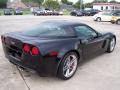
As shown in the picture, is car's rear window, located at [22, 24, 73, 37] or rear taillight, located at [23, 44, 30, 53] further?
car's rear window, located at [22, 24, 73, 37]

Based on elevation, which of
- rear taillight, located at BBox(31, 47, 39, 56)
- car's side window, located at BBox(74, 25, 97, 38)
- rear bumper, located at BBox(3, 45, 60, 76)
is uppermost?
car's side window, located at BBox(74, 25, 97, 38)

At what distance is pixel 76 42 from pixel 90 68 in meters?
1.02

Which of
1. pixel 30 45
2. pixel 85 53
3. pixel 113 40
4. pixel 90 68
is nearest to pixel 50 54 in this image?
pixel 30 45

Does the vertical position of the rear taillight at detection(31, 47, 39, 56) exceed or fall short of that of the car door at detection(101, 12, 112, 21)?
it falls short

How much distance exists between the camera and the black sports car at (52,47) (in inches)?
156

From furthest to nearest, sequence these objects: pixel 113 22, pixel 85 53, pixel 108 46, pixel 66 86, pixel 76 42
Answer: pixel 113 22
pixel 108 46
pixel 85 53
pixel 76 42
pixel 66 86

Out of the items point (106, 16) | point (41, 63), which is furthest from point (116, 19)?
point (41, 63)

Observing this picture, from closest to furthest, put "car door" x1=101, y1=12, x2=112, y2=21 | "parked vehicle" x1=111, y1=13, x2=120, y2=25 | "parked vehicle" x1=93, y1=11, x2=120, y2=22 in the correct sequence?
1. "parked vehicle" x1=111, y1=13, x2=120, y2=25
2. "parked vehicle" x1=93, y1=11, x2=120, y2=22
3. "car door" x1=101, y1=12, x2=112, y2=21

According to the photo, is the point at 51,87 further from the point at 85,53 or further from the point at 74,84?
the point at 85,53

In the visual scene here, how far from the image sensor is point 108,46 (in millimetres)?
6523

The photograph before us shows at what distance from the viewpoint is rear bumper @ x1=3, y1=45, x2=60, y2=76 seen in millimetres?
3932

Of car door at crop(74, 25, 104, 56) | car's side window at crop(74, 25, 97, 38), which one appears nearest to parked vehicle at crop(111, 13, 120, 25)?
car door at crop(74, 25, 104, 56)

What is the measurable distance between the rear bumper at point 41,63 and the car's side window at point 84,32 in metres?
1.23

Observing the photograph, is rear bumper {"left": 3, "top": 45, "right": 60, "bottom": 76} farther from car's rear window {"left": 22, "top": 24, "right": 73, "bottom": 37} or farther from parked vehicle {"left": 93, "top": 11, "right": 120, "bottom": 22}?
parked vehicle {"left": 93, "top": 11, "right": 120, "bottom": 22}
